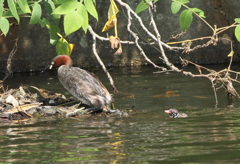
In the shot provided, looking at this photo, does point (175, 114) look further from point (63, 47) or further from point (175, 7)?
point (63, 47)

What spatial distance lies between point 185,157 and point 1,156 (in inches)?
58.0

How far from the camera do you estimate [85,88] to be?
7105 mm

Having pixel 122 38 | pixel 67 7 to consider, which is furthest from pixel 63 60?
pixel 122 38

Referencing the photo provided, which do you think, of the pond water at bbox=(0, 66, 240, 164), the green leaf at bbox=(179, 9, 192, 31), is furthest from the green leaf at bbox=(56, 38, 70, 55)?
the green leaf at bbox=(179, 9, 192, 31)

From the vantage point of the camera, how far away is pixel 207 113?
20.8ft

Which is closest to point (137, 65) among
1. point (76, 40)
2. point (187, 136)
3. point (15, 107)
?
point (76, 40)

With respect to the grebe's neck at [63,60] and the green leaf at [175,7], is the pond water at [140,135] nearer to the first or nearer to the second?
the grebe's neck at [63,60]

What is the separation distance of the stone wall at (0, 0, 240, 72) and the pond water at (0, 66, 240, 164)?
3.04 meters

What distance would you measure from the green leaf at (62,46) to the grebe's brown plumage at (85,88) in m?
0.39

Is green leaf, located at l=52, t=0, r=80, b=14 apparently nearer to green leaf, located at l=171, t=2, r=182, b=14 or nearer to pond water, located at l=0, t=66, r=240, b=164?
pond water, located at l=0, t=66, r=240, b=164

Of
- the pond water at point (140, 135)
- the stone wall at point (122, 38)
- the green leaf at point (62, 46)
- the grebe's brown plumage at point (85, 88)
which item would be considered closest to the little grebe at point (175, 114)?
the pond water at point (140, 135)

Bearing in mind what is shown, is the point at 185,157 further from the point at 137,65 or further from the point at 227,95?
the point at 137,65

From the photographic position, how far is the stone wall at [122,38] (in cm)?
1066

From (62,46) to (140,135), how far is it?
2.40m
